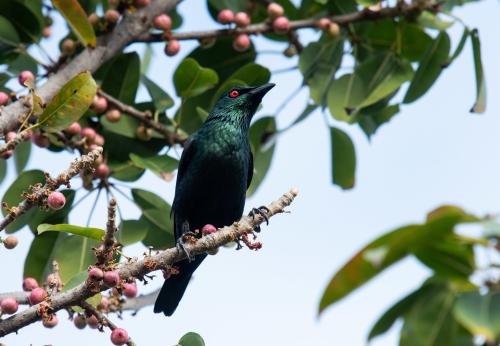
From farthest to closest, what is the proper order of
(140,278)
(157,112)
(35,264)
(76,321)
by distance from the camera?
(157,112)
(35,264)
(76,321)
(140,278)

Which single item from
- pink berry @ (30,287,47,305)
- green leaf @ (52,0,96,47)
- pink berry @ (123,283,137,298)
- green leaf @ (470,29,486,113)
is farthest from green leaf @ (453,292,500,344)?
green leaf @ (52,0,96,47)

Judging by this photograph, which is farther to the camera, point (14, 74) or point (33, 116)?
point (14, 74)

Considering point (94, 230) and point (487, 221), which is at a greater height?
point (487, 221)

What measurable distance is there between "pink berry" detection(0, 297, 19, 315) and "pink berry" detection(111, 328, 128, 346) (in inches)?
16.8

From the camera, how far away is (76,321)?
3996 millimetres

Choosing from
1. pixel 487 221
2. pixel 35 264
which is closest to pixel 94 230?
pixel 35 264

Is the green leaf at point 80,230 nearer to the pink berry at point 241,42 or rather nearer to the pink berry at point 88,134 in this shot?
the pink berry at point 88,134

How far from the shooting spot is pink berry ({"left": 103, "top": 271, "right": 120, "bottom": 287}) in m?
3.20

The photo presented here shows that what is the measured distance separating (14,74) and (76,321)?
1.84 metres

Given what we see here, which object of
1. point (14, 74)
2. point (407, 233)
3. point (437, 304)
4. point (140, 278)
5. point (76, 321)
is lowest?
point (76, 321)

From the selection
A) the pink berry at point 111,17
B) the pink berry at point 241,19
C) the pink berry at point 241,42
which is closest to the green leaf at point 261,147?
the pink berry at point 241,42

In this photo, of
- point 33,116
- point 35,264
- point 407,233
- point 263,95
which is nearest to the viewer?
point 407,233

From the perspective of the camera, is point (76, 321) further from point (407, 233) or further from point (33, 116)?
point (407, 233)

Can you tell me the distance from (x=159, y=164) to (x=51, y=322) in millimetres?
1827
